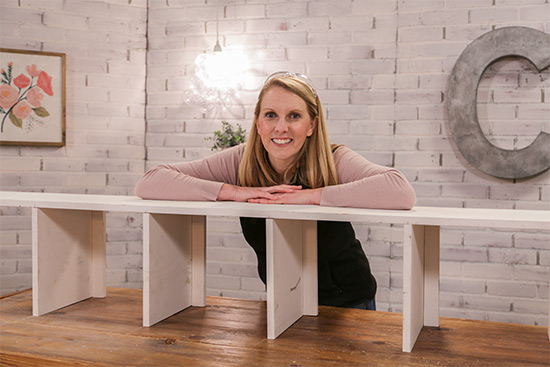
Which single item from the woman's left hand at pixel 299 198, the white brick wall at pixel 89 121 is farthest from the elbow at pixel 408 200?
the white brick wall at pixel 89 121

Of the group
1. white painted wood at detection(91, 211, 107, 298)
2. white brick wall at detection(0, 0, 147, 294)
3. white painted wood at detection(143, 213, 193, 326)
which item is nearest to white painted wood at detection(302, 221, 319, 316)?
white painted wood at detection(143, 213, 193, 326)

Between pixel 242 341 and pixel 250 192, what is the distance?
480mm

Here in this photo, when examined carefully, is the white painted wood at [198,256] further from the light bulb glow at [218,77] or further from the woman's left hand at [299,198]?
the light bulb glow at [218,77]

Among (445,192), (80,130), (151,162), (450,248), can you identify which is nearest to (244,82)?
(151,162)

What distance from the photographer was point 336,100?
10.7ft

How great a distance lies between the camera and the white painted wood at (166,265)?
1452mm

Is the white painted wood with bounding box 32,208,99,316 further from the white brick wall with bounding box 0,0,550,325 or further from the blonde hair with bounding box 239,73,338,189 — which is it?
the white brick wall with bounding box 0,0,550,325

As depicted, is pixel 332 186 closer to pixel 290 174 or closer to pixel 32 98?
pixel 290 174

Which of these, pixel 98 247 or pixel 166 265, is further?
pixel 98 247

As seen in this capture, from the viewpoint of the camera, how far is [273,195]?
5.26ft

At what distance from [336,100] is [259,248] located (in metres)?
1.68

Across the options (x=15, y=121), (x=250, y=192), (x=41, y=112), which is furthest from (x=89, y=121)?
(x=250, y=192)

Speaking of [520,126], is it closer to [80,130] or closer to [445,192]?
[445,192]

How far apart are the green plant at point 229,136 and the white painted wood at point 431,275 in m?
2.09
